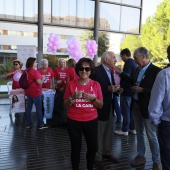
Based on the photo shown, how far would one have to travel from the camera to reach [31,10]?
7.47 meters

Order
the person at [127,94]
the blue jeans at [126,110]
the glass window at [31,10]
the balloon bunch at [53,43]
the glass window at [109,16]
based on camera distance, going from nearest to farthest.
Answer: the person at [127,94] → the blue jeans at [126,110] → the balloon bunch at [53,43] → the glass window at [31,10] → the glass window at [109,16]

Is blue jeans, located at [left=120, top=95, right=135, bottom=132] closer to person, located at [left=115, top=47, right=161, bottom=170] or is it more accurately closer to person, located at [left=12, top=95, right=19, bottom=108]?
person, located at [left=115, top=47, right=161, bottom=170]

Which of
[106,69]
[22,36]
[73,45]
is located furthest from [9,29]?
[106,69]

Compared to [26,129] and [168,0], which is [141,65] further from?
[168,0]

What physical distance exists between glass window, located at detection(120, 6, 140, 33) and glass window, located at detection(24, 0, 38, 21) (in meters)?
3.58

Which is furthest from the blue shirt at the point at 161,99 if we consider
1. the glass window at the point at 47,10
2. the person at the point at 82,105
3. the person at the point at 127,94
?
the glass window at the point at 47,10

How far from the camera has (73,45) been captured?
6.31 m

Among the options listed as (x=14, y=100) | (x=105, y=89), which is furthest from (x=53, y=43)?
(x=105, y=89)

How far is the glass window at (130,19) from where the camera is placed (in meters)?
9.16

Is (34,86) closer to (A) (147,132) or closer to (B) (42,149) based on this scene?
(B) (42,149)

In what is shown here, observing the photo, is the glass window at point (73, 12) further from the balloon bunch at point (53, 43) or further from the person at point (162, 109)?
the person at point (162, 109)

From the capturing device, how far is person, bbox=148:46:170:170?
1973mm

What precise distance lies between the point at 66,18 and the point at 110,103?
233 inches

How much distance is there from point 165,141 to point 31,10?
6.70 meters
